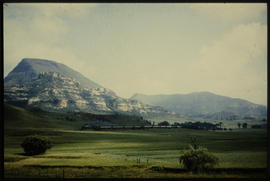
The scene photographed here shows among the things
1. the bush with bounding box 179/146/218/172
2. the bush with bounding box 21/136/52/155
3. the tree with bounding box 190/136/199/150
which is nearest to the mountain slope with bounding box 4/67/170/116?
the bush with bounding box 21/136/52/155

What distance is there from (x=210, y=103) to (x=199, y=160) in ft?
20.0

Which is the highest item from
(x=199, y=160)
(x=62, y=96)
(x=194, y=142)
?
(x=62, y=96)

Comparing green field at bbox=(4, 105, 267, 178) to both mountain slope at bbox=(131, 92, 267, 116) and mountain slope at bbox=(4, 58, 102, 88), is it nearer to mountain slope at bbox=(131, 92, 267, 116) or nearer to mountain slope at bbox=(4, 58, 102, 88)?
mountain slope at bbox=(131, 92, 267, 116)

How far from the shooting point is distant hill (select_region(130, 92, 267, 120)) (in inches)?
600

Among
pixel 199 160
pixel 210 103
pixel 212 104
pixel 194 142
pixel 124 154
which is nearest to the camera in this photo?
pixel 199 160

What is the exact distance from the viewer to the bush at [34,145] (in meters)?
14.1

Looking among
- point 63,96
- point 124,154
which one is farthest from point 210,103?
point 63,96

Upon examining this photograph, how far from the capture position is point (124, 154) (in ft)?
47.2

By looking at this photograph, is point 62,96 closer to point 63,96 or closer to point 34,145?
point 63,96

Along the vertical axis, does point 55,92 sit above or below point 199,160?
above

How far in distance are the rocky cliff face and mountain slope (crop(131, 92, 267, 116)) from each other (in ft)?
6.55

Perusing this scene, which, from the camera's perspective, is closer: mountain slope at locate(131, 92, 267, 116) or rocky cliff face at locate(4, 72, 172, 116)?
mountain slope at locate(131, 92, 267, 116)

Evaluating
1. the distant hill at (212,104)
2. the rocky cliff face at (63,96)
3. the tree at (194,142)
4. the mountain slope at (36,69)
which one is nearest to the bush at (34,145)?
the rocky cliff face at (63,96)

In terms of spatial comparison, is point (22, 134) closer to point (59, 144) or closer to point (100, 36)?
point (59, 144)
